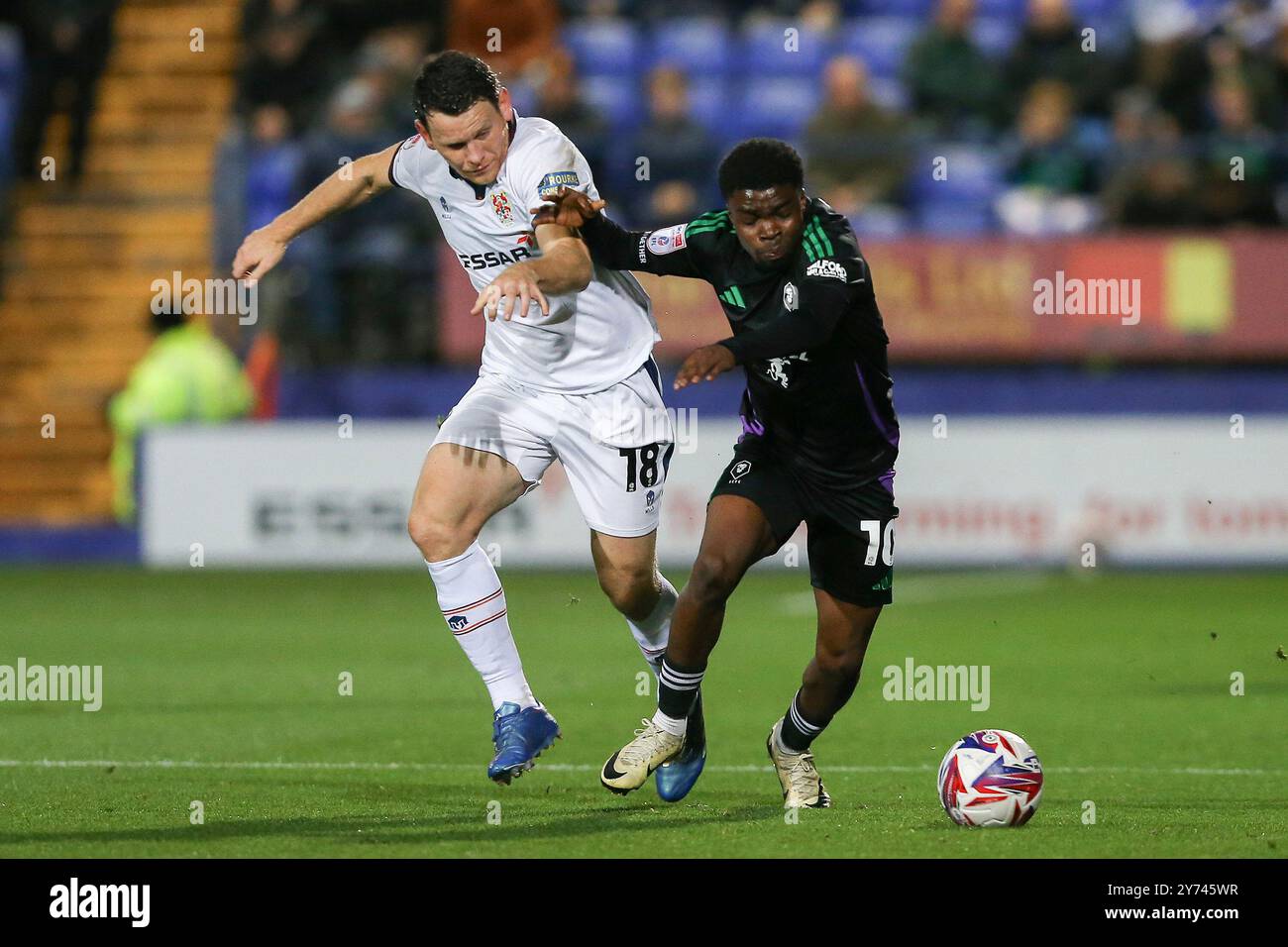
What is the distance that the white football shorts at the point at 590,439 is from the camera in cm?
747

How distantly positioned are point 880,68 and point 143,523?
819 centimetres

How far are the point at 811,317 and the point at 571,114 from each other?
446 inches

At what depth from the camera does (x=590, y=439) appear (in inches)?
297

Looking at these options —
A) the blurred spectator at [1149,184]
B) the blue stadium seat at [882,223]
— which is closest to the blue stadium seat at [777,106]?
the blue stadium seat at [882,223]

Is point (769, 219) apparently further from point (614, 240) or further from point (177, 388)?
point (177, 388)

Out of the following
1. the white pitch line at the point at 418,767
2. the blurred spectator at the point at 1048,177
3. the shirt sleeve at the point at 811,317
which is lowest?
the white pitch line at the point at 418,767

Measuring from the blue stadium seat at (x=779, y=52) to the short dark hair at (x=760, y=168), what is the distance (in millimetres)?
13773

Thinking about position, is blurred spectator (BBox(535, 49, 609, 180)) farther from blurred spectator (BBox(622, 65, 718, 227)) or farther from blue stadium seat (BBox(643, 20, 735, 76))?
blue stadium seat (BBox(643, 20, 735, 76))

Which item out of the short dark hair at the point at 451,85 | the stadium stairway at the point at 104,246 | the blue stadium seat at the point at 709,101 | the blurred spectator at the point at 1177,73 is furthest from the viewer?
the blue stadium seat at the point at 709,101

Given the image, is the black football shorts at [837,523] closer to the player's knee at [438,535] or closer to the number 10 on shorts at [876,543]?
the number 10 on shorts at [876,543]

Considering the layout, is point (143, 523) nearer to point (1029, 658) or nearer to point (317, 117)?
point (317, 117)

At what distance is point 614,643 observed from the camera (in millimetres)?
12953

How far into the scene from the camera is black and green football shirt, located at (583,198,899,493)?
695 centimetres

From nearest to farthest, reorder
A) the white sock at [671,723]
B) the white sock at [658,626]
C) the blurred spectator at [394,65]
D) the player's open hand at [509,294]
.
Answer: the player's open hand at [509,294], the white sock at [671,723], the white sock at [658,626], the blurred spectator at [394,65]
